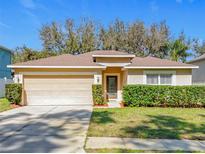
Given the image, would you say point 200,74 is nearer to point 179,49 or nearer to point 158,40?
point 179,49

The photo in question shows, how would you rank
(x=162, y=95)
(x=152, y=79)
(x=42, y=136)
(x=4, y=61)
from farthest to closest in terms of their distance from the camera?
(x=4, y=61) → (x=152, y=79) → (x=162, y=95) → (x=42, y=136)

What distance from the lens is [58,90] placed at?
16.1 meters

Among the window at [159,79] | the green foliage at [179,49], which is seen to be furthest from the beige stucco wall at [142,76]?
the green foliage at [179,49]

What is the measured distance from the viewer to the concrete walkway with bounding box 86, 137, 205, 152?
586 centimetres

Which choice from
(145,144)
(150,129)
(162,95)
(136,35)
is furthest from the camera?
(136,35)

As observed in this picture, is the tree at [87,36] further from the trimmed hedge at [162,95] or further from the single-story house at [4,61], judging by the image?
the trimmed hedge at [162,95]

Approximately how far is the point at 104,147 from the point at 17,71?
11.8m

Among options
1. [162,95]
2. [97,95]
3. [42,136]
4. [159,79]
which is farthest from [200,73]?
[42,136]

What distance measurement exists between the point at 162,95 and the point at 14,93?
9598 millimetres

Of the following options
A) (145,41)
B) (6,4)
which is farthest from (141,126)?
(145,41)

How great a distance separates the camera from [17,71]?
15.9 m

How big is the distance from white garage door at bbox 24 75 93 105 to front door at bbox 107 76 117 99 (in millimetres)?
2548

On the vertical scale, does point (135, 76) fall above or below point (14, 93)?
above

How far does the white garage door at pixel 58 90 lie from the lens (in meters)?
16.0
